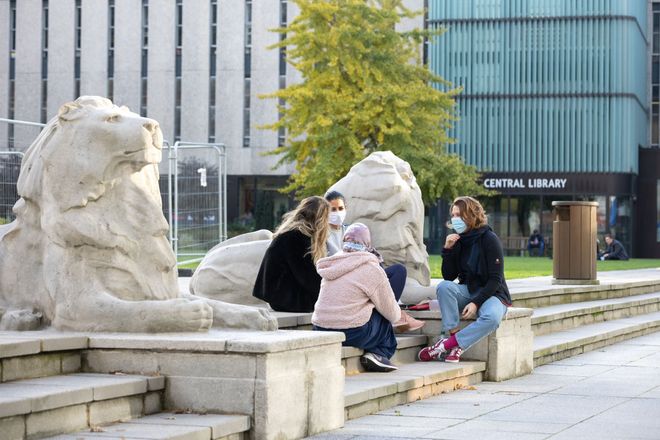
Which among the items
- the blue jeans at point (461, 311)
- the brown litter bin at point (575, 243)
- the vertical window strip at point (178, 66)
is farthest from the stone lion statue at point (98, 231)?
the vertical window strip at point (178, 66)

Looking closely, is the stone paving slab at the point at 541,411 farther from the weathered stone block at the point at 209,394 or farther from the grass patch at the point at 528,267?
the grass patch at the point at 528,267

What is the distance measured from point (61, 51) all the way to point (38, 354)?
54118 millimetres

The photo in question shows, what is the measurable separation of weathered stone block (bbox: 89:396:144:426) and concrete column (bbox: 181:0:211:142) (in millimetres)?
51858

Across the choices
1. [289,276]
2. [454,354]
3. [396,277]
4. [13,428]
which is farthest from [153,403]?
[454,354]

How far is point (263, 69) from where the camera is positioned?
59.0m

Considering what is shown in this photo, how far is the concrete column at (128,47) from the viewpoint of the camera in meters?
59.5

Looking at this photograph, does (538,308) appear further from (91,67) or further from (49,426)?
(91,67)

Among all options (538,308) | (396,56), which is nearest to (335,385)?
(538,308)

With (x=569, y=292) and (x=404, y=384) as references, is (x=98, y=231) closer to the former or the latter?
(x=404, y=384)

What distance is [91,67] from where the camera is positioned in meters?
59.8

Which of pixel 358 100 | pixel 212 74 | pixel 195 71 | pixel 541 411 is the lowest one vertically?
pixel 541 411

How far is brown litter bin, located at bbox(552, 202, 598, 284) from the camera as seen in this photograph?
21.5m

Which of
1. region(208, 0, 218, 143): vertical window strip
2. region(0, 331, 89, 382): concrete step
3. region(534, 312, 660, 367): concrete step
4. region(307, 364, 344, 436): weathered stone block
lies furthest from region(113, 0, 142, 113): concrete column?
region(0, 331, 89, 382): concrete step

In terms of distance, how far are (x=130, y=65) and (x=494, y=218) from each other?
18.4m
